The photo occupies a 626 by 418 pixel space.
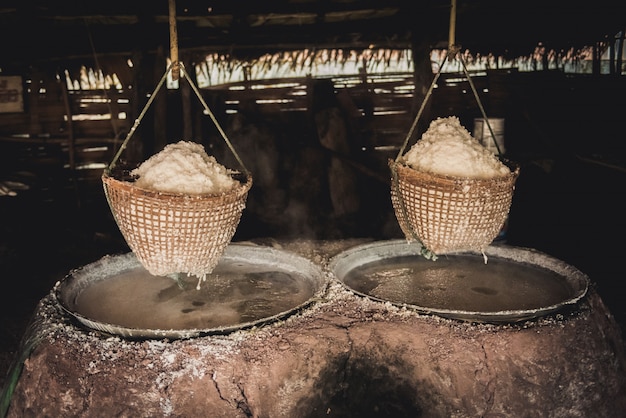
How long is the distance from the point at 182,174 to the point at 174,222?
0.23 meters

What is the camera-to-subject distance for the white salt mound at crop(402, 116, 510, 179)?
8.70 feet

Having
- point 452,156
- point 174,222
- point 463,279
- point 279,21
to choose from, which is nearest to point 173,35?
point 174,222

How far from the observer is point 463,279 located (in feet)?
11.8

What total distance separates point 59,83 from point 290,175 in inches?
156

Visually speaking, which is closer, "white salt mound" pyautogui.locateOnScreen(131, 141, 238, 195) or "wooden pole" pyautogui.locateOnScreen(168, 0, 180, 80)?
"white salt mound" pyautogui.locateOnScreen(131, 141, 238, 195)

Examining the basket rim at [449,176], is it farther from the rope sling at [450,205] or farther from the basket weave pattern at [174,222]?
the basket weave pattern at [174,222]

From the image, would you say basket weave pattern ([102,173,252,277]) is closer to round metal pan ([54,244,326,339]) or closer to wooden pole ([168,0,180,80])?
round metal pan ([54,244,326,339])

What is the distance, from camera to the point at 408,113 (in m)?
8.57

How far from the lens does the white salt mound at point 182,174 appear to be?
7.84 feet

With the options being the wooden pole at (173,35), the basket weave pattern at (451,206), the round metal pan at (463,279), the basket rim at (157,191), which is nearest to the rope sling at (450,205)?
the basket weave pattern at (451,206)

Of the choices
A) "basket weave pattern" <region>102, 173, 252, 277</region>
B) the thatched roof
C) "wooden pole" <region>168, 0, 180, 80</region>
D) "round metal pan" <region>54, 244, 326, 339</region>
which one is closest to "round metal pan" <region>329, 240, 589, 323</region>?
"round metal pan" <region>54, 244, 326, 339</region>

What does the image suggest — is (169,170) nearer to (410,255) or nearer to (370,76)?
(410,255)

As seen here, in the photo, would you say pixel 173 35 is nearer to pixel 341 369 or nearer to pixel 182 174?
pixel 182 174

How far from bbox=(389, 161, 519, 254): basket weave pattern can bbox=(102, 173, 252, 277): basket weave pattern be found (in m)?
0.85
